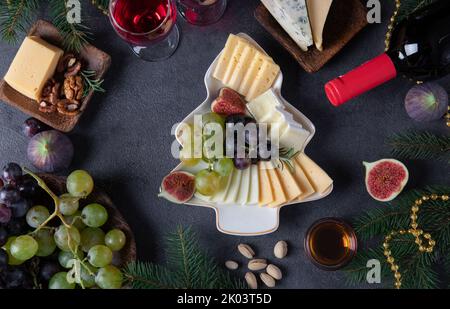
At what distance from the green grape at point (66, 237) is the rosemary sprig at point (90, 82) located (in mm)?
377

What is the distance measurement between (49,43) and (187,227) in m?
0.63

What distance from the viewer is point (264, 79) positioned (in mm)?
1522

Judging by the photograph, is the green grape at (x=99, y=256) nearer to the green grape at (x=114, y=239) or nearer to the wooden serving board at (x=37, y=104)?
the green grape at (x=114, y=239)

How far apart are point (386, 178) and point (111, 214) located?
29.1 inches

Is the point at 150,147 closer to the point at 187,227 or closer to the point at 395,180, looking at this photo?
A: the point at 187,227

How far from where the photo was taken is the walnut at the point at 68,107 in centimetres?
156

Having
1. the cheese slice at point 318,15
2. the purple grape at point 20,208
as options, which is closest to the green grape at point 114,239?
the purple grape at point 20,208

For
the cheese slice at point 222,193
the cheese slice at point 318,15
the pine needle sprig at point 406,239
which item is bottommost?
the pine needle sprig at point 406,239

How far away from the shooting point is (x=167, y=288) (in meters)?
1.48

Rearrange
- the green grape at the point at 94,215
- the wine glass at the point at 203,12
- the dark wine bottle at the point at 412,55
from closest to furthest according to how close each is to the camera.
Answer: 1. the dark wine bottle at the point at 412,55
2. the green grape at the point at 94,215
3. the wine glass at the point at 203,12

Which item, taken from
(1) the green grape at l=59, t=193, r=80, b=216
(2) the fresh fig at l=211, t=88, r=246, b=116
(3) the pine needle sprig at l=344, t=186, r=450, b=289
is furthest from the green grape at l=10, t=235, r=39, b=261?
(3) the pine needle sprig at l=344, t=186, r=450, b=289

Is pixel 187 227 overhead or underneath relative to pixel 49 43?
underneath

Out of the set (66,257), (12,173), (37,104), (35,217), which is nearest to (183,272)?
(66,257)
